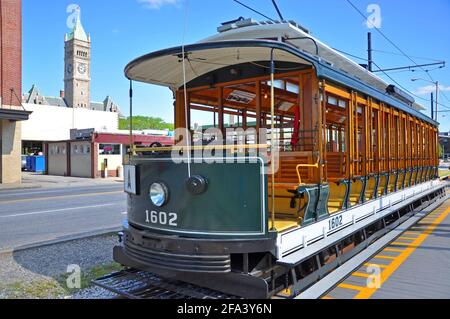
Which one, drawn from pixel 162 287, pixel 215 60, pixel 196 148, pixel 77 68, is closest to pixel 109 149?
pixel 215 60

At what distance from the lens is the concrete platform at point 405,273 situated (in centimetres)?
482

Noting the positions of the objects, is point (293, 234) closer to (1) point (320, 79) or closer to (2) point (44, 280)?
(1) point (320, 79)

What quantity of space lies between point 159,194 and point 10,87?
79.3 ft

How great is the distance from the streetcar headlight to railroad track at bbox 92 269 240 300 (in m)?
0.87

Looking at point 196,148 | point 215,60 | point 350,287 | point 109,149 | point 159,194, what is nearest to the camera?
point 196,148

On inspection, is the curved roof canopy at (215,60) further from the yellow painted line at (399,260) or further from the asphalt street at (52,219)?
the asphalt street at (52,219)

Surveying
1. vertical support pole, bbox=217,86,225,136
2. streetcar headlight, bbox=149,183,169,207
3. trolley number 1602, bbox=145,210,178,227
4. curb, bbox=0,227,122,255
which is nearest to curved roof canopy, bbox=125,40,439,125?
vertical support pole, bbox=217,86,225,136

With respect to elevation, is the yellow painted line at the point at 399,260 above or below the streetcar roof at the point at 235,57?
below

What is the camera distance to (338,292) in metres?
4.88

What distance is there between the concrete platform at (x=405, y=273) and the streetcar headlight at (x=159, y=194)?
7.22 feet

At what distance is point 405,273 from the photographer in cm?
562

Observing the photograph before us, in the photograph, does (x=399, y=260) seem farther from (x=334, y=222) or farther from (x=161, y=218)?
(x=161, y=218)

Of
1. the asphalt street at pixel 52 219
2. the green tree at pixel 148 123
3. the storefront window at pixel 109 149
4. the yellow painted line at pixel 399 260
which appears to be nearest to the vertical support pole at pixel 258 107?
the yellow painted line at pixel 399 260
